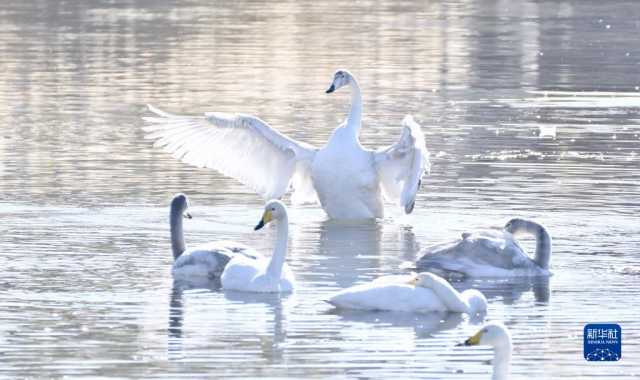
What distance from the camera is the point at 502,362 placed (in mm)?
11023

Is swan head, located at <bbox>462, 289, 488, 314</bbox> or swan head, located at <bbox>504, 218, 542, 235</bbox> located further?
swan head, located at <bbox>504, 218, 542, 235</bbox>

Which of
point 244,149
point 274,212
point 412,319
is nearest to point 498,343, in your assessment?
point 412,319

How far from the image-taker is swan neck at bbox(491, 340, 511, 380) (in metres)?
11.0

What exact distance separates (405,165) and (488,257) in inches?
145

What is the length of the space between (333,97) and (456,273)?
16.7 meters

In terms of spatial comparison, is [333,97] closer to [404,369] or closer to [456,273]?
[456,273]

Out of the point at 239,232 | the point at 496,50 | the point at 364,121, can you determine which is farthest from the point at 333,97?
the point at 239,232

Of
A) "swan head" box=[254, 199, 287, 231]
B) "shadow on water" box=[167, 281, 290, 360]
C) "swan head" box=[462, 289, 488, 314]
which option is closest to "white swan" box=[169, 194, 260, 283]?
"shadow on water" box=[167, 281, 290, 360]

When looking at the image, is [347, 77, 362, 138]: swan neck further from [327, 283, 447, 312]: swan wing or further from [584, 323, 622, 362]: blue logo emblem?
[584, 323, 622, 362]: blue logo emblem

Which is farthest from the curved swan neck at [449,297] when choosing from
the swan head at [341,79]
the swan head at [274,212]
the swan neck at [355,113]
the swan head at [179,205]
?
the swan head at [341,79]

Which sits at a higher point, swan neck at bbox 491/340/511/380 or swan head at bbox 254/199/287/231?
swan head at bbox 254/199/287/231

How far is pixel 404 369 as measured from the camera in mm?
12195

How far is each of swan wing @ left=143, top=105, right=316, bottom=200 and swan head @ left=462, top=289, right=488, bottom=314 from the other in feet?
20.4

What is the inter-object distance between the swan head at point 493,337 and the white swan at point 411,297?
283 cm
